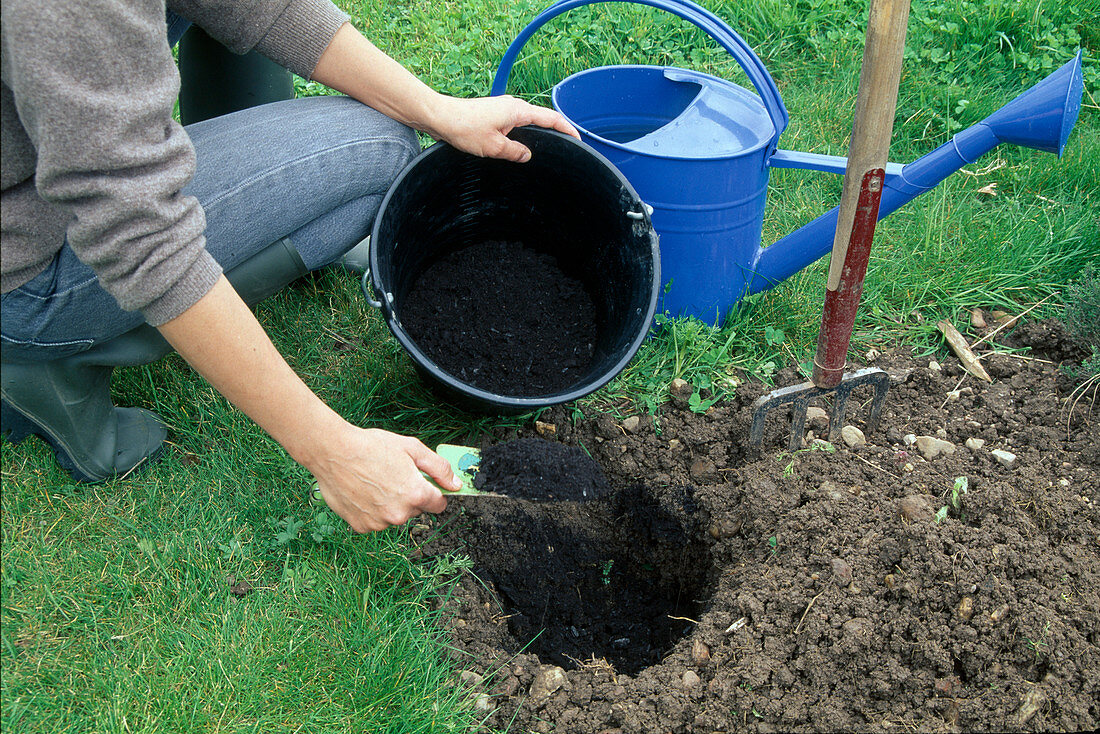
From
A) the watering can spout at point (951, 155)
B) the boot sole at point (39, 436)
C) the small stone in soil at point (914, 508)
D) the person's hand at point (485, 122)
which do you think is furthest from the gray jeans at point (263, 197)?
the small stone in soil at point (914, 508)

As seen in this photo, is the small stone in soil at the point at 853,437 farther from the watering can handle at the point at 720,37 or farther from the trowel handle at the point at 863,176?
the watering can handle at the point at 720,37

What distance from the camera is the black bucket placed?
1.77m

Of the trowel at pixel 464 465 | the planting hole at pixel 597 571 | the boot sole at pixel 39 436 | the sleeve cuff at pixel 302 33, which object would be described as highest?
the sleeve cuff at pixel 302 33

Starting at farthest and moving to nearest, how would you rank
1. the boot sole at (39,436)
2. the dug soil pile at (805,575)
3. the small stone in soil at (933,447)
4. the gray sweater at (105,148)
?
the small stone in soil at (933,447), the boot sole at (39,436), the dug soil pile at (805,575), the gray sweater at (105,148)

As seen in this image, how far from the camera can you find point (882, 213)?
204 cm

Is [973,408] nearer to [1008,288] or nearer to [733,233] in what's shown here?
[1008,288]

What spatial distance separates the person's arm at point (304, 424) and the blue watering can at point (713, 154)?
102cm

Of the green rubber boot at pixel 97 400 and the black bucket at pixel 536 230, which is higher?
the black bucket at pixel 536 230

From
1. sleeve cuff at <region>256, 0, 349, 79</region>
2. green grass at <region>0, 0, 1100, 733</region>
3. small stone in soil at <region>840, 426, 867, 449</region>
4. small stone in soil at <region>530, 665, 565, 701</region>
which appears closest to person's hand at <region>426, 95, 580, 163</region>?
sleeve cuff at <region>256, 0, 349, 79</region>

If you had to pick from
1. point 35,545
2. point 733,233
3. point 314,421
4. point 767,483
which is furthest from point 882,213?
point 35,545

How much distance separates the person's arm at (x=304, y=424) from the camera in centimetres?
129

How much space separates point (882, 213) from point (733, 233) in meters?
0.38

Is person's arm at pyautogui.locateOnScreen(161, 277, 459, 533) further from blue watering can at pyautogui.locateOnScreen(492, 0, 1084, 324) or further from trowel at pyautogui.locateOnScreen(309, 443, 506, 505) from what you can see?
blue watering can at pyautogui.locateOnScreen(492, 0, 1084, 324)

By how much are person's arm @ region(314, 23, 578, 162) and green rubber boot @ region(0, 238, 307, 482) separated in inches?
17.1
